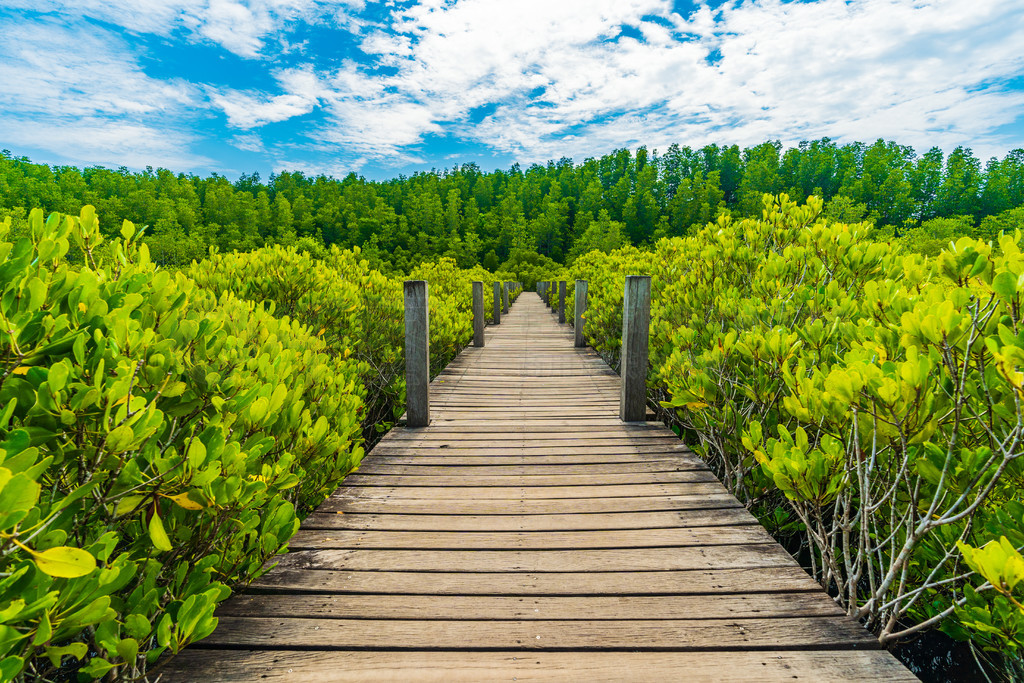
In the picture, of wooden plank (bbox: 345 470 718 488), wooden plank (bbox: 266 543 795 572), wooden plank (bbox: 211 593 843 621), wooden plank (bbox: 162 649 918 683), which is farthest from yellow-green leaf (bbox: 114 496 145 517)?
wooden plank (bbox: 345 470 718 488)

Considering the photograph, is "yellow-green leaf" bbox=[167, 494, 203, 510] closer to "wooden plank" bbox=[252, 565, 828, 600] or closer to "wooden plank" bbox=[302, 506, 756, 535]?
"wooden plank" bbox=[252, 565, 828, 600]

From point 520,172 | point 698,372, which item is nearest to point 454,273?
point 698,372

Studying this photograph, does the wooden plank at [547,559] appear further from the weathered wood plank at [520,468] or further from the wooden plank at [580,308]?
the wooden plank at [580,308]

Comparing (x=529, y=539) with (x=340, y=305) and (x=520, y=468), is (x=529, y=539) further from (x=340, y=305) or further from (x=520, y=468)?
(x=340, y=305)

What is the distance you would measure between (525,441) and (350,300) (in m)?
3.06

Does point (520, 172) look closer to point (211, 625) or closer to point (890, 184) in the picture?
point (890, 184)

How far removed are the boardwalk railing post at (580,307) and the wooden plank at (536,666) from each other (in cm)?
705

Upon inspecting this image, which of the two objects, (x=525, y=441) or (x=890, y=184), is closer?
(x=525, y=441)

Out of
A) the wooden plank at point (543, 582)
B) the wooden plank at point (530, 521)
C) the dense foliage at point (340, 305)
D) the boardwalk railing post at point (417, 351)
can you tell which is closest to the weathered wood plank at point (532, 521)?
the wooden plank at point (530, 521)

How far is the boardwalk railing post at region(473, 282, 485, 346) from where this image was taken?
356 inches

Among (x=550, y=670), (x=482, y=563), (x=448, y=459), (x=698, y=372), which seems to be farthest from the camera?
(x=448, y=459)

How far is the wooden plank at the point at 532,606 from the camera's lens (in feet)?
6.07

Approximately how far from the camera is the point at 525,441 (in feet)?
12.7

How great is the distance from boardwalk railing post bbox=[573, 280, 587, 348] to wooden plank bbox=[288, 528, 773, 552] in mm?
6233
